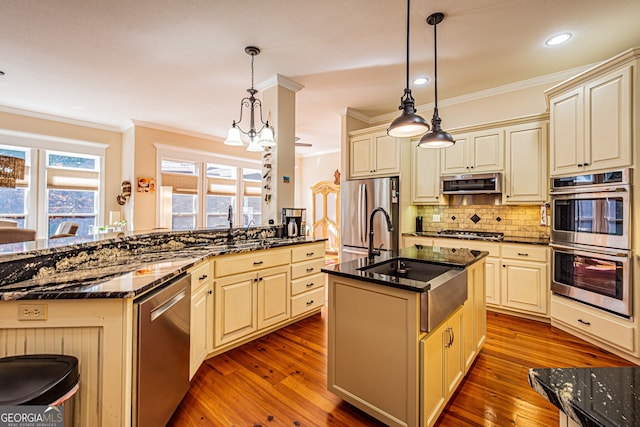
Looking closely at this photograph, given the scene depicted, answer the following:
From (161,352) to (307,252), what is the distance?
1.82 m

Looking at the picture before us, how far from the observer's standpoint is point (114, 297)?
1243mm

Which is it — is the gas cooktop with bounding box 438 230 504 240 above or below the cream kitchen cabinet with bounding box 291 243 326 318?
above

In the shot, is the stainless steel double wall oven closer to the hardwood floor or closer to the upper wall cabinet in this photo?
the upper wall cabinet

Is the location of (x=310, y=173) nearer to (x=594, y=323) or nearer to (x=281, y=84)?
(x=281, y=84)

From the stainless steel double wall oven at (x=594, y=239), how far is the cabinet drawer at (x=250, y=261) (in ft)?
9.11

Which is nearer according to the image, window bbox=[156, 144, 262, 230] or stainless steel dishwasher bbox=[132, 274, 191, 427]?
stainless steel dishwasher bbox=[132, 274, 191, 427]

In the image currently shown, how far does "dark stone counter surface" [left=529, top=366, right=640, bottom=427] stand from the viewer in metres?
0.52

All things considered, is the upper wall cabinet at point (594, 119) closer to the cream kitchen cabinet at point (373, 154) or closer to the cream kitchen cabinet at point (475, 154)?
the cream kitchen cabinet at point (475, 154)

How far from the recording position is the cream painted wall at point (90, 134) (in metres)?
4.60

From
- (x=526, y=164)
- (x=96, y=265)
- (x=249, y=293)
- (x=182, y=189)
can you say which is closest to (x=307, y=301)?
(x=249, y=293)

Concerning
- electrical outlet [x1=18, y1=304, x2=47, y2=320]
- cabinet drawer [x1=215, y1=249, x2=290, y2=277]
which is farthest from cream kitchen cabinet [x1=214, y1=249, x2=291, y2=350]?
electrical outlet [x1=18, y1=304, x2=47, y2=320]

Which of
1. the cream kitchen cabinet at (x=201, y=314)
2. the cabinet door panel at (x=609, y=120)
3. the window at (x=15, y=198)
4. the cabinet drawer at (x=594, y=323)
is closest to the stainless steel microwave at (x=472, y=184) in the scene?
the cabinet door panel at (x=609, y=120)

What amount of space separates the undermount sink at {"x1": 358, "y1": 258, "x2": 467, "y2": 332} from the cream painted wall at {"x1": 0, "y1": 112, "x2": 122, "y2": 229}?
578cm

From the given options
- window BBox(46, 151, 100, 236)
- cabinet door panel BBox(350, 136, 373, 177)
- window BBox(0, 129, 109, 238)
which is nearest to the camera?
cabinet door panel BBox(350, 136, 373, 177)
